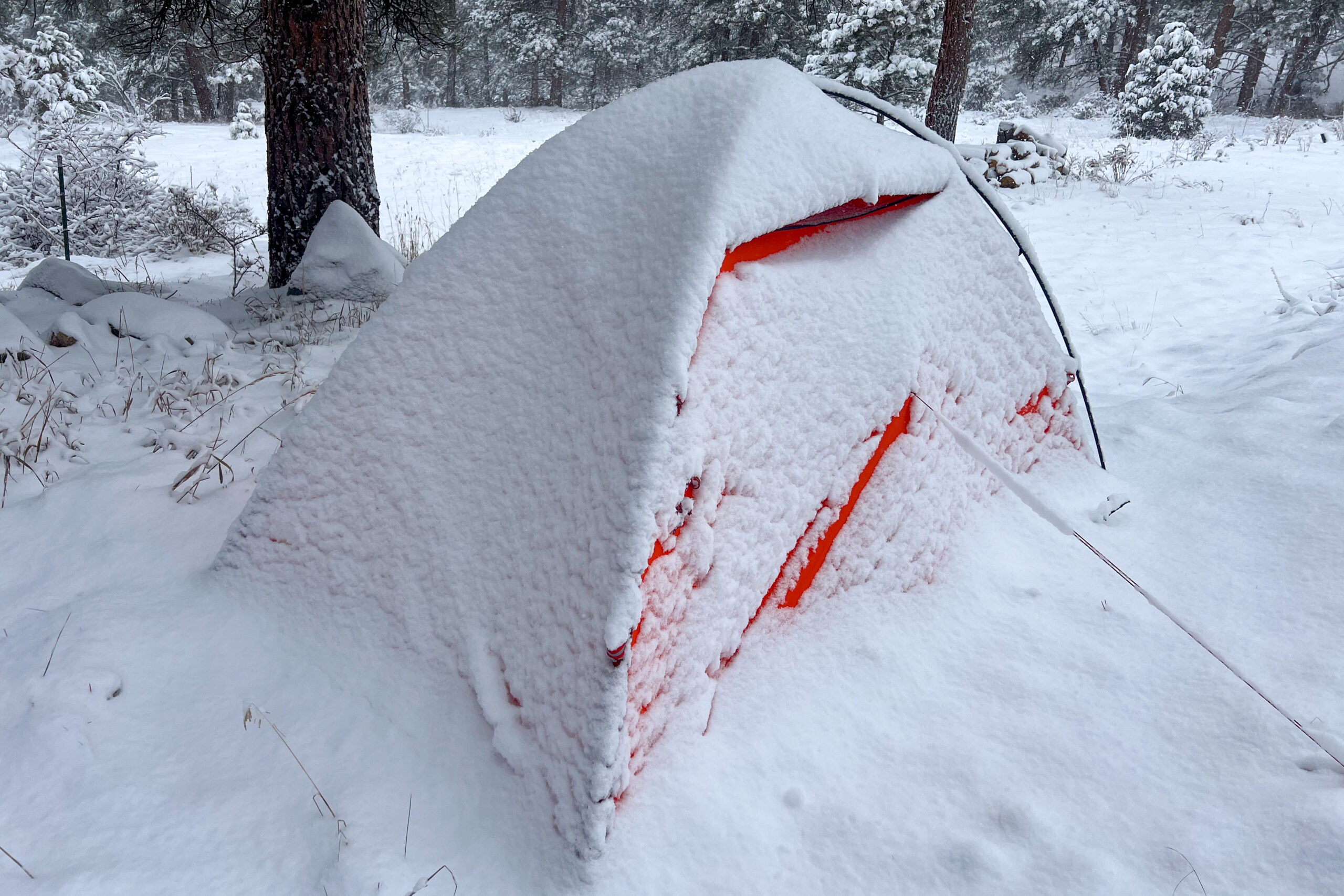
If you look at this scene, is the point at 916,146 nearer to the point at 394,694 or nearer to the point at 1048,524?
the point at 1048,524

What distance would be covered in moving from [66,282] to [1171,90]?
1695 centimetres

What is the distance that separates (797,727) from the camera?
1.29 m

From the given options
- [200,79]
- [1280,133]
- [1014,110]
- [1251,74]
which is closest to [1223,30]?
[1251,74]

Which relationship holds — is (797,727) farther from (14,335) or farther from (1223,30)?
(1223,30)

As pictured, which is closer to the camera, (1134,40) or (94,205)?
(94,205)

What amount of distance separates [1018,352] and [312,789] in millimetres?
1861

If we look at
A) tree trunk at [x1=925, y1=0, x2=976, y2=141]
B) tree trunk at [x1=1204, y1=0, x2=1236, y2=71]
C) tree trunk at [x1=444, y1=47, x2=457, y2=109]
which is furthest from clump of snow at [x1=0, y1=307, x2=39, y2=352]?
tree trunk at [x1=444, y1=47, x2=457, y2=109]

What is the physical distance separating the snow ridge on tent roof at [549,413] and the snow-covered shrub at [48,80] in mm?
11684

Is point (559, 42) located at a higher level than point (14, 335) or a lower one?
higher

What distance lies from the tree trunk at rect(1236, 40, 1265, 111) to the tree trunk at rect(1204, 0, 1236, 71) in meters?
1.29

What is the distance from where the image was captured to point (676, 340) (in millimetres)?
1101

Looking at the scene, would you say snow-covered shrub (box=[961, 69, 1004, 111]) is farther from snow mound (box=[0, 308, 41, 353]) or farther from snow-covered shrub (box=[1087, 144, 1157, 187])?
snow mound (box=[0, 308, 41, 353])

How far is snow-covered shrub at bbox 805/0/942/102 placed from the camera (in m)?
16.0

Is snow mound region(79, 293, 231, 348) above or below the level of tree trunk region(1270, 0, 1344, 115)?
below
